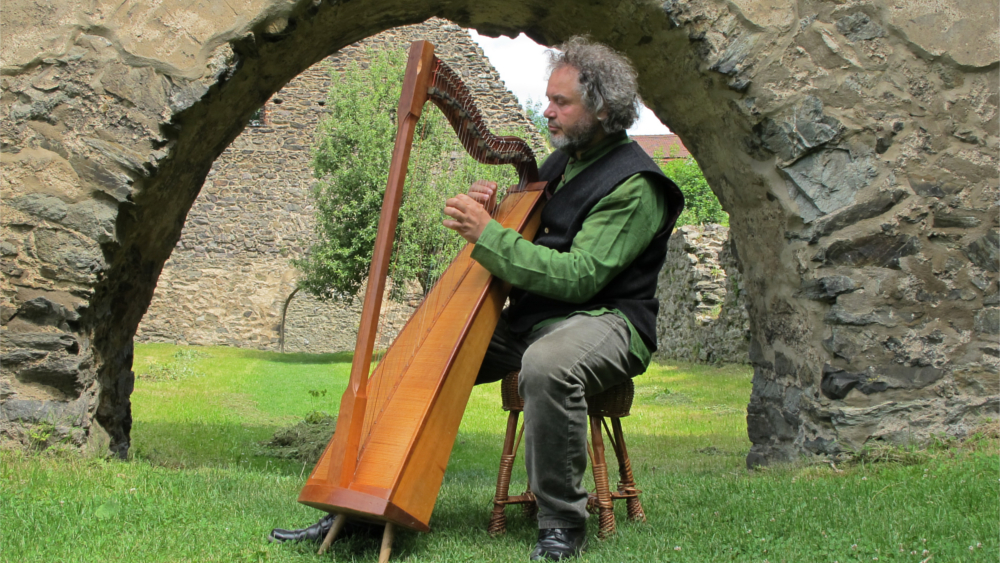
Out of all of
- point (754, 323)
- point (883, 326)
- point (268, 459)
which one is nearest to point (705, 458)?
point (754, 323)

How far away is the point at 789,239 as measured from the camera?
11.7 feet

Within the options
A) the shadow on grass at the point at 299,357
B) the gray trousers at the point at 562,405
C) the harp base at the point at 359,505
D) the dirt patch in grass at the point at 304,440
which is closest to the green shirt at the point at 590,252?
the gray trousers at the point at 562,405

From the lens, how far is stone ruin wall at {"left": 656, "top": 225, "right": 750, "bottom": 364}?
10617 millimetres

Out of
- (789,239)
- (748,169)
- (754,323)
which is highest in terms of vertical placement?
(748,169)

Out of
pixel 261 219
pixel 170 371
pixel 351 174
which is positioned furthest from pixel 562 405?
pixel 261 219

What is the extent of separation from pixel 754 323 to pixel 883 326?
2.75ft

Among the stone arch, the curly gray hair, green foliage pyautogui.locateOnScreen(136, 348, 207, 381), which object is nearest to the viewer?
the curly gray hair

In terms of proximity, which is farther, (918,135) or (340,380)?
(340,380)

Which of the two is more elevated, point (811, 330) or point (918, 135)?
point (918, 135)

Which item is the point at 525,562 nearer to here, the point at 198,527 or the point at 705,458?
the point at 198,527

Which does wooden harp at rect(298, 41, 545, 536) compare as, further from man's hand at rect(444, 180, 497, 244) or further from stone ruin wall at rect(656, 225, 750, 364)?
stone ruin wall at rect(656, 225, 750, 364)

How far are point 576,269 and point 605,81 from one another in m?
0.66

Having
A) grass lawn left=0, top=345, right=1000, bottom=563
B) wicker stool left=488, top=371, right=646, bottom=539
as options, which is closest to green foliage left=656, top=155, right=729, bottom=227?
grass lawn left=0, top=345, right=1000, bottom=563

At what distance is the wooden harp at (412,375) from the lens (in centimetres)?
199
